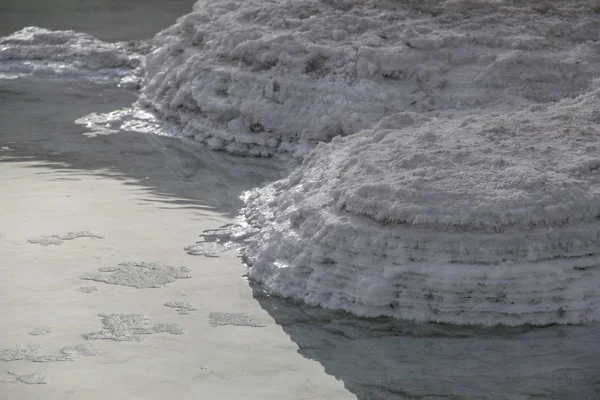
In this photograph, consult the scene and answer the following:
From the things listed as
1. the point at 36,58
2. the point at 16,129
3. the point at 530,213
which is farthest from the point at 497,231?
the point at 36,58

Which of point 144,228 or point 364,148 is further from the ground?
point 364,148

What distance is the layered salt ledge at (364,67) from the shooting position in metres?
4.61

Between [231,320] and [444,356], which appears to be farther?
[231,320]

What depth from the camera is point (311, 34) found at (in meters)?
5.09

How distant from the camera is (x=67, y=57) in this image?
6543mm

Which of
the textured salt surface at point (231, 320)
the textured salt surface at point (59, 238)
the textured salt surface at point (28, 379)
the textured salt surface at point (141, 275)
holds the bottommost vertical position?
the textured salt surface at point (28, 379)

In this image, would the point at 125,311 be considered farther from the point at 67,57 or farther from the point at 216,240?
the point at 67,57

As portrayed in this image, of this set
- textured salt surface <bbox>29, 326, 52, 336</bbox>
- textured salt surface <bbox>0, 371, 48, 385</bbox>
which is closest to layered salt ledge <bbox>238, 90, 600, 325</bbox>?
textured salt surface <bbox>29, 326, 52, 336</bbox>

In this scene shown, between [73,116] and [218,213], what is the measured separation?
1.77 m

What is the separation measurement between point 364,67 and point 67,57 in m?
2.55

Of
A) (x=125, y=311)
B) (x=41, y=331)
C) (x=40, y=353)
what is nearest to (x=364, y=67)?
(x=125, y=311)

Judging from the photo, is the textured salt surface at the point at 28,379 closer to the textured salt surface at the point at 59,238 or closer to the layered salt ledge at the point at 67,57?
the textured salt surface at the point at 59,238

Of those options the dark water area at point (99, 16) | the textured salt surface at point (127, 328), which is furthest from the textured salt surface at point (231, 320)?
the dark water area at point (99, 16)

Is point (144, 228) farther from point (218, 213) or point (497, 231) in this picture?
point (497, 231)
